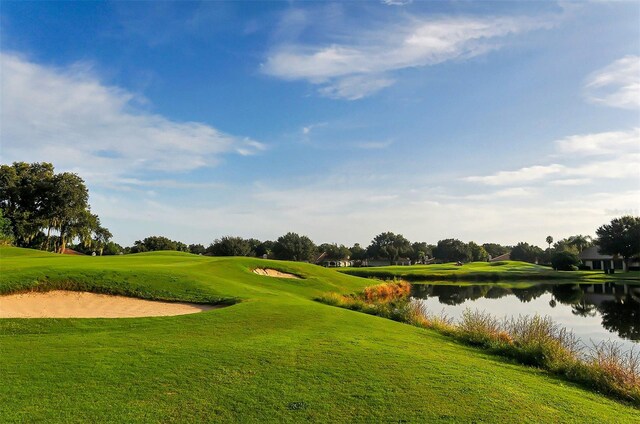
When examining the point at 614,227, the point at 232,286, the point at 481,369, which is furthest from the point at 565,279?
the point at 481,369

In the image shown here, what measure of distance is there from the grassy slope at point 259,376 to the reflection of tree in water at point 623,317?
16879mm

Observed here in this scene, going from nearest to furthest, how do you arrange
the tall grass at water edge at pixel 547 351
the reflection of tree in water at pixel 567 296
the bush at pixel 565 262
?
the tall grass at water edge at pixel 547 351 < the reflection of tree in water at pixel 567 296 < the bush at pixel 565 262

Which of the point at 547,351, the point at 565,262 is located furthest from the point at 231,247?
the point at 547,351

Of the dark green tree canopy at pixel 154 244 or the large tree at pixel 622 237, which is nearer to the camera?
the large tree at pixel 622 237

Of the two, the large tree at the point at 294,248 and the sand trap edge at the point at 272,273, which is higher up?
the large tree at the point at 294,248

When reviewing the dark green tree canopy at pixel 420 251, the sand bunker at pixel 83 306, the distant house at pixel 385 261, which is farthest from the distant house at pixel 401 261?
the sand bunker at pixel 83 306

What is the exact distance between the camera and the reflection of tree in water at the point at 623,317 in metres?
26.0

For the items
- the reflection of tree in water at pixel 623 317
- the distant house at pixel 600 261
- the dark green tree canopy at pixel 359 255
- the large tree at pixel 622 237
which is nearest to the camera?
the reflection of tree in water at pixel 623 317

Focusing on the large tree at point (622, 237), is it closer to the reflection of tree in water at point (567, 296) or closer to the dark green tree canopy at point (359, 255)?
the reflection of tree in water at point (567, 296)

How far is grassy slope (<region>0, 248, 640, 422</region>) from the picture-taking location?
8.03m

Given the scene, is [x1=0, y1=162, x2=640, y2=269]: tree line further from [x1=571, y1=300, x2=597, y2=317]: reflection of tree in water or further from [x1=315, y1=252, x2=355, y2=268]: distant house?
[x1=571, y1=300, x2=597, y2=317]: reflection of tree in water

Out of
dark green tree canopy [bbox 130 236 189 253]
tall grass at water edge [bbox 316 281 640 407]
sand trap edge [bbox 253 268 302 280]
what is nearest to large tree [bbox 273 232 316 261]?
dark green tree canopy [bbox 130 236 189 253]

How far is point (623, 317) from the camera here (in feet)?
105

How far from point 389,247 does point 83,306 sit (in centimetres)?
13231
